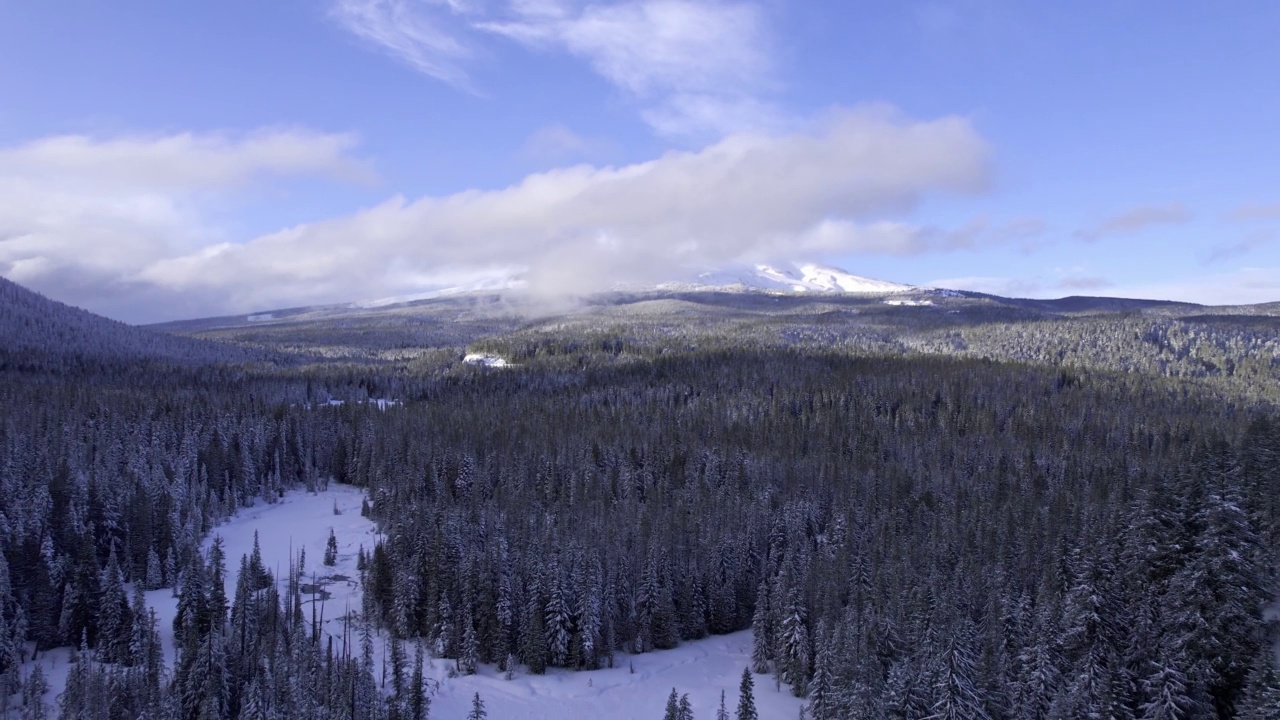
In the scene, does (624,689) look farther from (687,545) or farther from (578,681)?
(687,545)

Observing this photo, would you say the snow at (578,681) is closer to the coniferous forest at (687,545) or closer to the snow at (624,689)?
the snow at (624,689)

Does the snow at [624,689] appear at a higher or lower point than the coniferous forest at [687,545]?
lower

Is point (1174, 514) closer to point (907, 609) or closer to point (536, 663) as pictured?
point (907, 609)

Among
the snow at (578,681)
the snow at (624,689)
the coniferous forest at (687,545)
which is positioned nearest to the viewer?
the coniferous forest at (687,545)

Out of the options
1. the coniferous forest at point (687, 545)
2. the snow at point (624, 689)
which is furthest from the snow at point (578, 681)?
the coniferous forest at point (687, 545)

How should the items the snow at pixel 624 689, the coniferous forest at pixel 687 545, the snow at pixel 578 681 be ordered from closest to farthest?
1. the coniferous forest at pixel 687 545
2. the snow at pixel 624 689
3. the snow at pixel 578 681

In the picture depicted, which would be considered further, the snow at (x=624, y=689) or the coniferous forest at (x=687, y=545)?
the snow at (x=624, y=689)

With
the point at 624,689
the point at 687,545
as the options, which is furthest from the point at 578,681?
the point at 687,545

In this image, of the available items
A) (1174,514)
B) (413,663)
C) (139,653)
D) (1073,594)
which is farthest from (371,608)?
(1174,514)

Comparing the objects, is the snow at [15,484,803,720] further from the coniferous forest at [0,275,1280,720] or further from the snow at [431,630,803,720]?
the coniferous forest at [0,275,1280,720]
